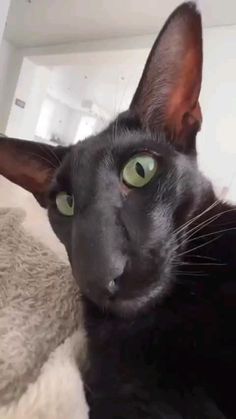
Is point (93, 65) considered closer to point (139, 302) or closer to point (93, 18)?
point (93, 18)

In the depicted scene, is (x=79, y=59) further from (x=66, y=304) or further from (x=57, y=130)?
(x=66, y=304)

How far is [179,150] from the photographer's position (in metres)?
0.56

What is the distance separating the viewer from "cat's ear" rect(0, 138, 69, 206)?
0.63 meters

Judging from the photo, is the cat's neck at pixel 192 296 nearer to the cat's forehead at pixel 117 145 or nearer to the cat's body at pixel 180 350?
the cat's body at pixel 180 350

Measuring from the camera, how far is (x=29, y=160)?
0.65 meters

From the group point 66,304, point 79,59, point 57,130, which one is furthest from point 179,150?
point 57,130

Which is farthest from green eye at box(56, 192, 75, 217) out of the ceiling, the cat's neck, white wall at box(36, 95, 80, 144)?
white wall at box(36, 95, 80, 144)

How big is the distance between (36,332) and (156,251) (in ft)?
0.64

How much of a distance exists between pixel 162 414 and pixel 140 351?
62 millimetres

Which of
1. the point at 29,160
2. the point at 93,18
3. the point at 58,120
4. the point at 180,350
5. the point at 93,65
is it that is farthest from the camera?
the point at 58,120

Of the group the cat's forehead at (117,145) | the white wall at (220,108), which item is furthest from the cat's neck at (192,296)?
the white wall at (220,108)

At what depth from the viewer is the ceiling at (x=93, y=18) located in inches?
102

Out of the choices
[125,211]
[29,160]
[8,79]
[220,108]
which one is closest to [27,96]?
→ [8,79]

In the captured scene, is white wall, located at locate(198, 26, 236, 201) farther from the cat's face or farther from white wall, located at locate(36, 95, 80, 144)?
white wall, located at locate(36, 95, 80, 144)
